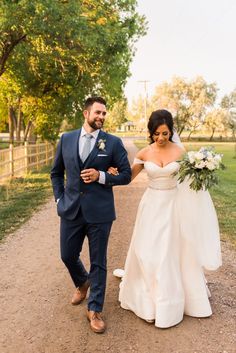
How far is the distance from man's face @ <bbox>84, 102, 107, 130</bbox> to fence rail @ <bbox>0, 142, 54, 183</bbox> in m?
12.5

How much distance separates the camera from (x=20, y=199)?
12969mm

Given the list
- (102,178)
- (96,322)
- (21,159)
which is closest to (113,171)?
(102,178)

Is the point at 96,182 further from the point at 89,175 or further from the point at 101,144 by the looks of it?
the point at 101,144

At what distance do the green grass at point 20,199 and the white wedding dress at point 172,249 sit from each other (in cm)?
438

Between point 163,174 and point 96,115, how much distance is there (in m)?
1.06

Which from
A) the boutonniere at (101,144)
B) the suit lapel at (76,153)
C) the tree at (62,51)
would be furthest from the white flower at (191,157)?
the tree at (62,51)

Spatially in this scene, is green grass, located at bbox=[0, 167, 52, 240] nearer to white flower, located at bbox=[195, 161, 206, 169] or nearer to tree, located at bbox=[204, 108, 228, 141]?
white flower, located at bbox=[195, 161, 206, 169]

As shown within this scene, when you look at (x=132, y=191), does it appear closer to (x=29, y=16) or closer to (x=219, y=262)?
(x=29, y=16)

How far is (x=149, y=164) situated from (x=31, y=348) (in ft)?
7.47

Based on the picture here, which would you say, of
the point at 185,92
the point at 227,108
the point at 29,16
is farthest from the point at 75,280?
the point at 227,108

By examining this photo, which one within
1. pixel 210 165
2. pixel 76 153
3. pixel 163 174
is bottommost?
pixel 163 174

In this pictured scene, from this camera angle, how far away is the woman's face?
4676mm

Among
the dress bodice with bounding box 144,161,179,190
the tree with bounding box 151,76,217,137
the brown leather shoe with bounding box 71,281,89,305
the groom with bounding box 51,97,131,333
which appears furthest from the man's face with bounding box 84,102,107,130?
the tree with bounding box 151,76,217,137

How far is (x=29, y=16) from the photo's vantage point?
13.8 metres
